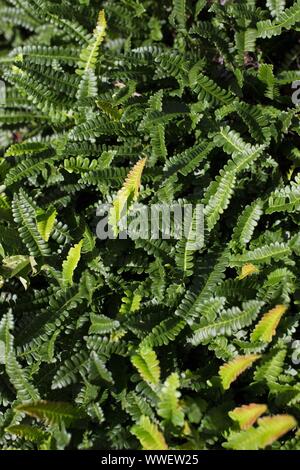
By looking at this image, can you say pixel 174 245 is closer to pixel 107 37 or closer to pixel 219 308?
pixel 219 308

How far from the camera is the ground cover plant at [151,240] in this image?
2486 mm

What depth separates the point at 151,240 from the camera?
285cm

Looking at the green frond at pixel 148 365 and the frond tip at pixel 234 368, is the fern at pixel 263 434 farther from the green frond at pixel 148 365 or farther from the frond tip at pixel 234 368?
the green frond at pixel 148 365

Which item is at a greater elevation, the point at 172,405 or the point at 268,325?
the point at 268,325

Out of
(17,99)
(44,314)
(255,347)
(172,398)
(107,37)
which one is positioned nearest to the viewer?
(172,398)

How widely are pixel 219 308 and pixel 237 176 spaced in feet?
2.37

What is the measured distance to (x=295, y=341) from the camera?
2.58 m

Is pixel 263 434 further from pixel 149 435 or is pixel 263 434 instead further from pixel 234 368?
pixel 149 435

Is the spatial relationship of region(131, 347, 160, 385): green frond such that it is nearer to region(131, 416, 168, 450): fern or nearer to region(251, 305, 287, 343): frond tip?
region(131, 416, 168, 450): fern

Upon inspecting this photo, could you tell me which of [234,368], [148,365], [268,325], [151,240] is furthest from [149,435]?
[151,240]

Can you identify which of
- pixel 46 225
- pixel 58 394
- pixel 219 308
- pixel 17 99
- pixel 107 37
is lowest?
pixel 58 394

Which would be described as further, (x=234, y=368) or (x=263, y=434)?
(x=234, y=368)

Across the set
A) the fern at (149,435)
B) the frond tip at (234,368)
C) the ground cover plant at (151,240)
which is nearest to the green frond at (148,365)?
the ground cover plant at (151,240)

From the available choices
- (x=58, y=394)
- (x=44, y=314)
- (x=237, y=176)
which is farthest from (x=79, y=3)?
(x=58, y=394)
